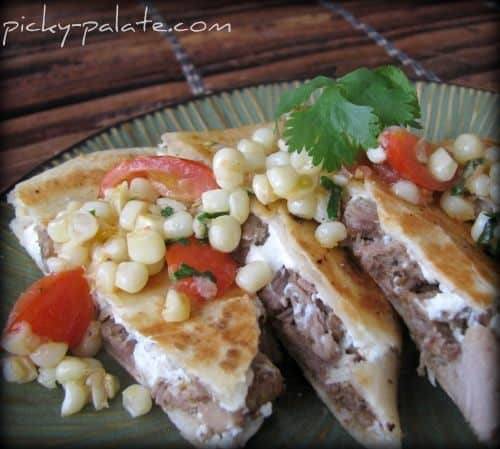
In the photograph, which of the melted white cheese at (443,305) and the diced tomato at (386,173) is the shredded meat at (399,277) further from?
the diced tomato at (386,173)

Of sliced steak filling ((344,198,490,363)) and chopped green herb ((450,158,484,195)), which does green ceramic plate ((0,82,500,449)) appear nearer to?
sliced steak filling ((344,198,490,363))

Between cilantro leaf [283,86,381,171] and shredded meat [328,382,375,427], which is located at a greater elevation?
cilantro leaf [283,86,381,171]

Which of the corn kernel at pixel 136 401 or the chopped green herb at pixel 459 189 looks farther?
the chopped green herb at pixel 459 189

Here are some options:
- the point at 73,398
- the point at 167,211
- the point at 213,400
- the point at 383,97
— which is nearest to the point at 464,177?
the point at 383,97

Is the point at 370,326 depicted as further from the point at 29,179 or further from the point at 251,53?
the point at 251,53

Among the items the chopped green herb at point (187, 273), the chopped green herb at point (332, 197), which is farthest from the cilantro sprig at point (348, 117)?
the chopped green herb at point (187, 273)

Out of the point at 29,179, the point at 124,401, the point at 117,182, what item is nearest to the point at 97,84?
the point at 29,179

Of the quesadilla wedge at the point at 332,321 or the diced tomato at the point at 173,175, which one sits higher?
the diced tomato at the point at 173,175

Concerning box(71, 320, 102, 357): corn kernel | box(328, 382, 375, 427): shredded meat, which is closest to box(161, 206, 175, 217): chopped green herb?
box(71, 320, 102, 357): corn kernel
